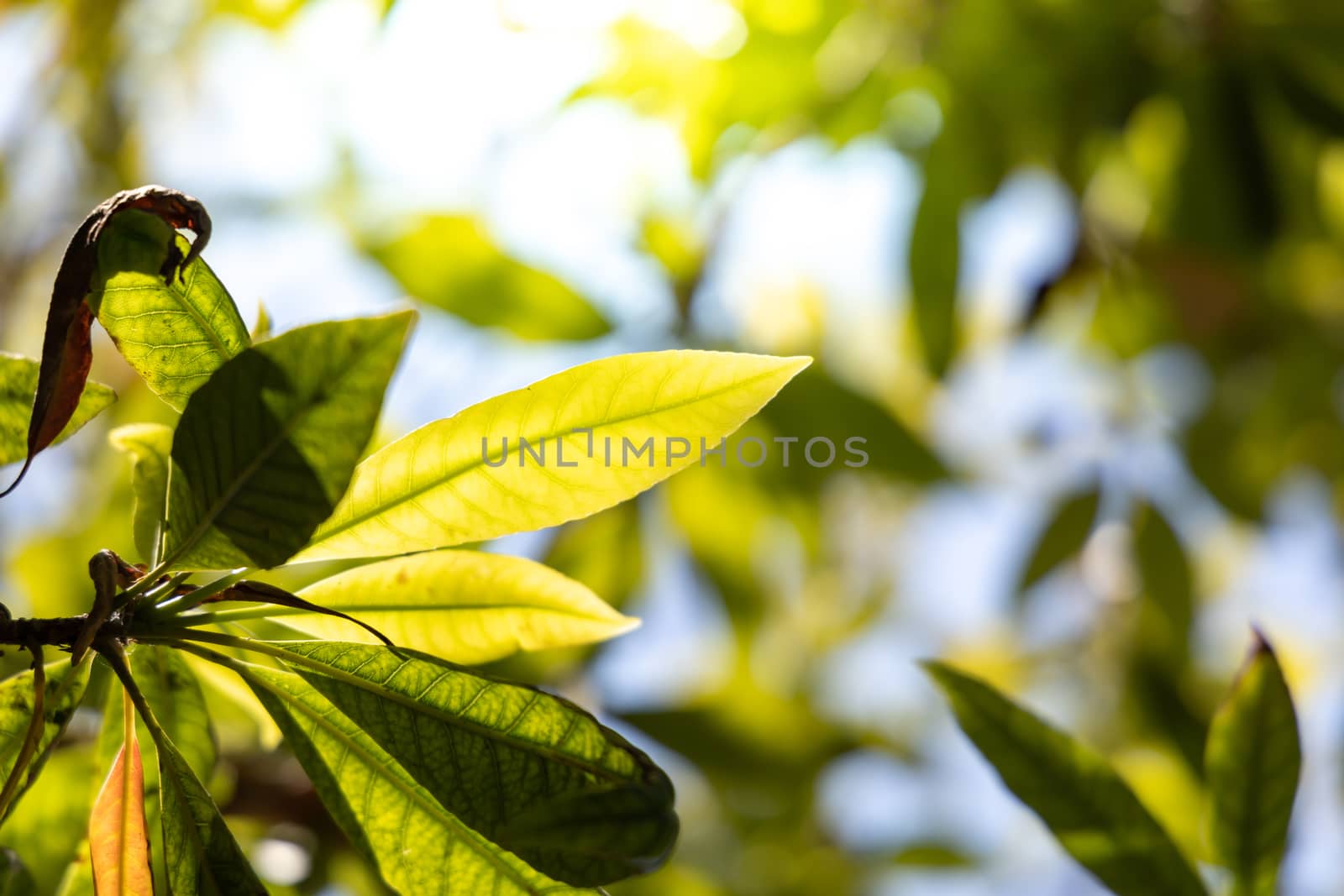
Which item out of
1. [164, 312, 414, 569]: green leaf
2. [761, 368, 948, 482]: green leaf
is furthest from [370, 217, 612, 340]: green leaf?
[164, 312, 414, 569]: green leaf

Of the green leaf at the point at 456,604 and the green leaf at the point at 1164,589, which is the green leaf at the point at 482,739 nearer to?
the green leaf at the point at 456,604

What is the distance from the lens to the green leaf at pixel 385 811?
403 mm

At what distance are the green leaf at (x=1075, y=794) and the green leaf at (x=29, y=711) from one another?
14.5 inches

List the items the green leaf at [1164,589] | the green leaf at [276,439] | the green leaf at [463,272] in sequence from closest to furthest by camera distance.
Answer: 1. the green leaf at [276,439]
2. the green leaf at [463,272]
3. the green leaf at [1164,589]

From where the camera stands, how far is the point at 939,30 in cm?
117

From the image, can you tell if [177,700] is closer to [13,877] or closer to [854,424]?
[13,877]

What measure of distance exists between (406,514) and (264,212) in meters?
1.63

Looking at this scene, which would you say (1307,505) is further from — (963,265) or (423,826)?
(423,826)

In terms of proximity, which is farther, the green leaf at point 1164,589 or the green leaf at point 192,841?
the green leaf at point 1164,589

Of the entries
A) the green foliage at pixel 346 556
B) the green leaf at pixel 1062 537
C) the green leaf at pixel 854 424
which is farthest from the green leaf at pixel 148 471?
the green leaf at pixel 1062 537

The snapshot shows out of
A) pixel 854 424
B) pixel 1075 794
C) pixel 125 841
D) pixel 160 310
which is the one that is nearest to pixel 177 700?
pixel 125 841

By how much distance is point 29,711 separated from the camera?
402mm

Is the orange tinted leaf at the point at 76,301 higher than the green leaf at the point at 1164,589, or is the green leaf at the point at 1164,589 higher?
the green leaf at the point at 1164,589

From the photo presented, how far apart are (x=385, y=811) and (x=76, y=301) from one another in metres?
0.21
